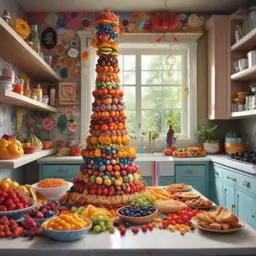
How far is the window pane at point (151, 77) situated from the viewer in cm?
456

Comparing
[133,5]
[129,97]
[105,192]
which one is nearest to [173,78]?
[129,97]

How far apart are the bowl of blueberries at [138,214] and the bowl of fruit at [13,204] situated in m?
0.48

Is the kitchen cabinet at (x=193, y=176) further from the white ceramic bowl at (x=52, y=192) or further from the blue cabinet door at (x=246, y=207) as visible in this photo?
the white ceramic bowl at (x=52, y=192)

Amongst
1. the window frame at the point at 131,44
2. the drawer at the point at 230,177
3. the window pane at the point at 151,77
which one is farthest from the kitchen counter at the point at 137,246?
the window pane at the point at 151,77

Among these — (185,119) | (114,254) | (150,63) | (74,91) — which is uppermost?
(150,63)

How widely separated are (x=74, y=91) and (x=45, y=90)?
0.39 metres

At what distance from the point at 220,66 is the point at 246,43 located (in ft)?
1.62

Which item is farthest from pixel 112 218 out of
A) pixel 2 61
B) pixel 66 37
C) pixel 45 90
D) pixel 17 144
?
pixel 66 37

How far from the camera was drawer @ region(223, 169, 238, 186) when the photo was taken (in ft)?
10.3

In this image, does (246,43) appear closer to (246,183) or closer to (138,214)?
(246,183)

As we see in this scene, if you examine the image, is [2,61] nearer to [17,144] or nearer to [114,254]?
[17,144]

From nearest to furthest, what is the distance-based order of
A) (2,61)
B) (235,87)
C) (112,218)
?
(112,218) < (2,61) < (235,87)

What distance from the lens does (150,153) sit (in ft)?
14.2

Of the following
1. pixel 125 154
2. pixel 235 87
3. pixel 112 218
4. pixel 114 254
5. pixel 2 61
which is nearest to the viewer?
pixel 114 254
